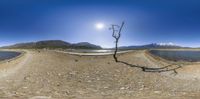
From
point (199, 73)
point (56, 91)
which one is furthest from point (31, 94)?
point (199, 73)

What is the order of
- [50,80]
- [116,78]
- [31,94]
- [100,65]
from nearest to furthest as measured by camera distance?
1. [31,94]
2. [50,80]
3. [116,78]
4. [100,65]

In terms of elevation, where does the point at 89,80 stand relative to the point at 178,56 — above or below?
above

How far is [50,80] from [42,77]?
1.46 meters

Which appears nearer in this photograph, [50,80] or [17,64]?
[50,80]

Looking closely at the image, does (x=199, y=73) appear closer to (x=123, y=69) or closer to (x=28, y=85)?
(x=123, y=69)

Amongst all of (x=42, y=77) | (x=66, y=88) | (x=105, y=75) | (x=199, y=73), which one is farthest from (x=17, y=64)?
(x=199, y=73)

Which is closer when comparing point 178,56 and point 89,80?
point 89,80

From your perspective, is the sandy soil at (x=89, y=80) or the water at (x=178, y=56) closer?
the sandy soil at (x=89, y=80)

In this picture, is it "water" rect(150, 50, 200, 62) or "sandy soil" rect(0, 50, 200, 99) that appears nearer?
"sandy soil" rect(0, 50, 200, 99)

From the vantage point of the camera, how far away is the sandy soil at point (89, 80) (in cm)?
2084

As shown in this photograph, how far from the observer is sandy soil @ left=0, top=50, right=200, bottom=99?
68.4ft

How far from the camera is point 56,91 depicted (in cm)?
2208

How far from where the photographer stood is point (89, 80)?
28203mm

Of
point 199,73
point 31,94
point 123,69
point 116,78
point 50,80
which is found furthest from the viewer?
point 123,69
